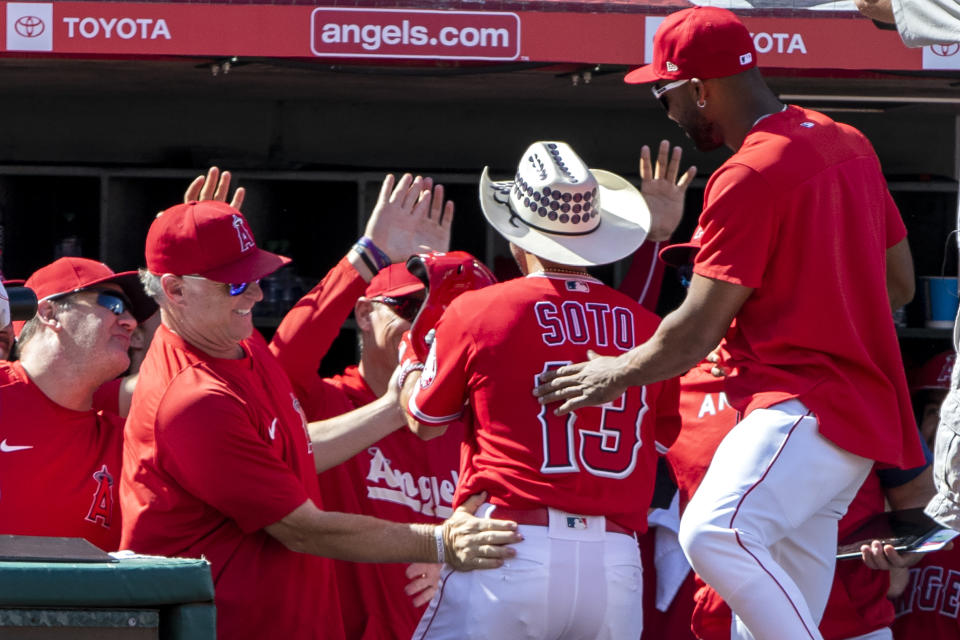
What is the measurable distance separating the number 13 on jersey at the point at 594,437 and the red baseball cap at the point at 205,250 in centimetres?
75

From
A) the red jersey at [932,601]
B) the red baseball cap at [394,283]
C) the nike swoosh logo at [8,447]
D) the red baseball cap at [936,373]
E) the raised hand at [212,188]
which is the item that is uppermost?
the raised hand at [212,188]

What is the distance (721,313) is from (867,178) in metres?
0.47

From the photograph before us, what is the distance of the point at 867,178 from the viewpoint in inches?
124

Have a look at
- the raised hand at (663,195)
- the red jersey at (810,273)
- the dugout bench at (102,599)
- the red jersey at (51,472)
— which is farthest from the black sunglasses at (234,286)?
the raised hand at (663,195)

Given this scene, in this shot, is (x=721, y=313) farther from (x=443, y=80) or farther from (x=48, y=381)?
(x=443, y=80)

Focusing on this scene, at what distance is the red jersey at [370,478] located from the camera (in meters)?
3.99

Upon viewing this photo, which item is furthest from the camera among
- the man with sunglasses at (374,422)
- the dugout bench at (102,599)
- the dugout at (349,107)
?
the dugout at (349,107)

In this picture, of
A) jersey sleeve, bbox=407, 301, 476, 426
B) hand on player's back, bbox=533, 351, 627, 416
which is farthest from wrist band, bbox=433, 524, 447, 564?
hand on player's back, bbox=533, 351, 627, 416

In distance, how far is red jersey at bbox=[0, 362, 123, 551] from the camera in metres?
3.63

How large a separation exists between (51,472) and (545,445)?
134 cm

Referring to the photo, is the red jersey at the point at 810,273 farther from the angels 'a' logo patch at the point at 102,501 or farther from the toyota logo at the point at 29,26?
the toyota logo at the point at 29,26

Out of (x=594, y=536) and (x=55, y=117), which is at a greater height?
(x=55, y=117)

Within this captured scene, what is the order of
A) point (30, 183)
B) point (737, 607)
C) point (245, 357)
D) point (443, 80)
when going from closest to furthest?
point (737, 607)
point (245, 357)
point (443, 80)
point (30, 183)

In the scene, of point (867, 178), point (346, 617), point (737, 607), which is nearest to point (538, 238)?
point (867, 178)
